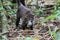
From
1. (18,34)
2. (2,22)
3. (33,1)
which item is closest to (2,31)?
(2,22)

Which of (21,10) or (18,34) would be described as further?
(21,10)

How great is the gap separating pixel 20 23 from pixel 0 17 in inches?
87.5

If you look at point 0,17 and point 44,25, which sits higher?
point 0,17

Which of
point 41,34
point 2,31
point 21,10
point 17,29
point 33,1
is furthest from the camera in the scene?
point 33,1

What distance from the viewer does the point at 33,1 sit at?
29.1 feet

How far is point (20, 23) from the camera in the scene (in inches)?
278

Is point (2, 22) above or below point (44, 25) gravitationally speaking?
above

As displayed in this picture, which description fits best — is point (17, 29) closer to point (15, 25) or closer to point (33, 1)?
point (15, 25)

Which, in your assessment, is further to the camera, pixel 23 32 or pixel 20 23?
pixel 20 23

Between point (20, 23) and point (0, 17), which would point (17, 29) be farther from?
point (0, 17)

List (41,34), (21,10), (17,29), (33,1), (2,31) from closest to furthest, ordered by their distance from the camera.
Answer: (2,31), (41,34), (17,29), (21,10), (33,1)

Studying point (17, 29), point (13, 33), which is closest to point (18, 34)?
point (13, 33)

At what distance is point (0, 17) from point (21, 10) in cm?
192

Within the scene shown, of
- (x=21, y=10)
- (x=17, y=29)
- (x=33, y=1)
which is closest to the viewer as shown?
(x=17, y=29)
